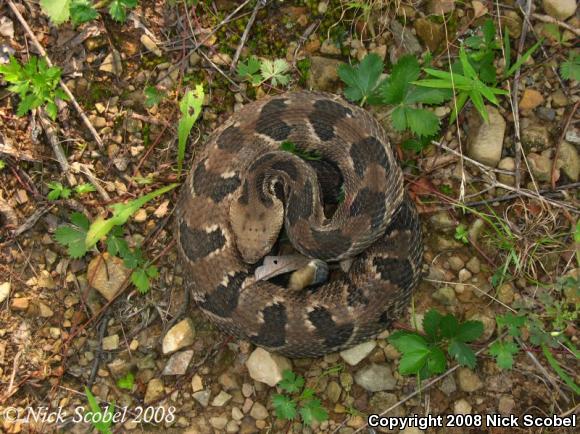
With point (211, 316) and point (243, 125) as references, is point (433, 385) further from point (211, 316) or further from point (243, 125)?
point (243, 125)

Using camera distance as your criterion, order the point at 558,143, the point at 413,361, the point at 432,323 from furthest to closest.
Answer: the point at 558,143 < the point at 432,323 < the point at 413,361

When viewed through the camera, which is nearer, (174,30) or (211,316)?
(211,316)

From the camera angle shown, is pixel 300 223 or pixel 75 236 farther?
pixel 75 236

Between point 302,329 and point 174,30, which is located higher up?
point 174,30

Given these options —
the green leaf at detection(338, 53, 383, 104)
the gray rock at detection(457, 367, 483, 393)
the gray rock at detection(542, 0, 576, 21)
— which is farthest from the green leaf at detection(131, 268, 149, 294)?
the gray rock at detection(542, 0, 576, 21)

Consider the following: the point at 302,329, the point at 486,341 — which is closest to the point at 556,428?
the point at 486,341

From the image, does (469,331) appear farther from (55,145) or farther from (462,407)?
(55,145)

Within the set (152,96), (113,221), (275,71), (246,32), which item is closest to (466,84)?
(275,71)
